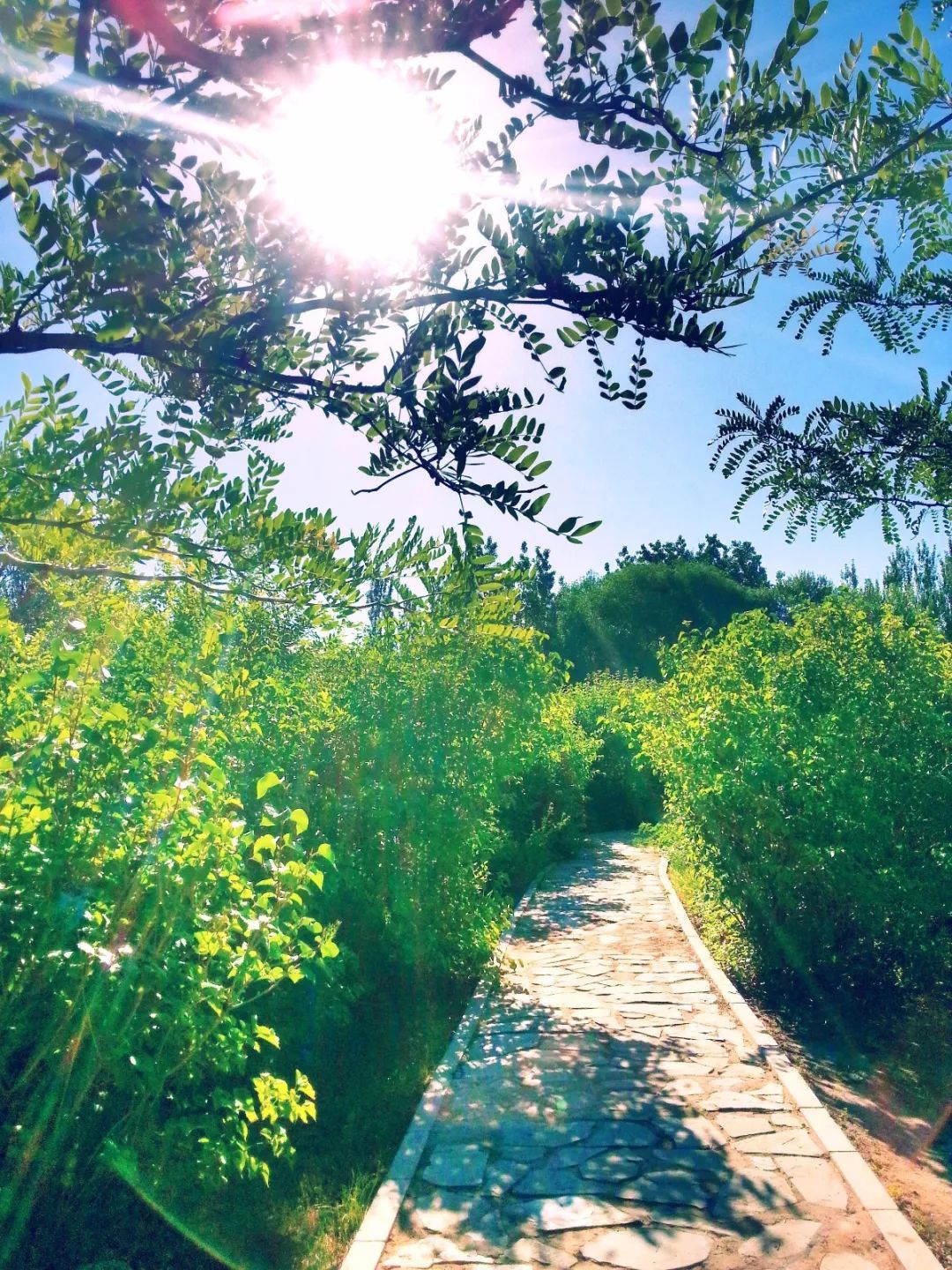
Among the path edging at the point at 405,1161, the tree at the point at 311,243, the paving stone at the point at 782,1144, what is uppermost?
the tree at the point at 311,243

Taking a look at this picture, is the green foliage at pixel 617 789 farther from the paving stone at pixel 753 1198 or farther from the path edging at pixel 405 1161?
the paving stone at pixel 753 1198

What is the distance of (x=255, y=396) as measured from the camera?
3.63 m

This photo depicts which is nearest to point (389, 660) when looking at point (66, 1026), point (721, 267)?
point (66, 1026)

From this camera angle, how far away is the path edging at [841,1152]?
162 inches

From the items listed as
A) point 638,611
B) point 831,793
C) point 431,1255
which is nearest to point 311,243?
point 431,1255

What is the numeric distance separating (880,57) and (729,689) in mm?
6290

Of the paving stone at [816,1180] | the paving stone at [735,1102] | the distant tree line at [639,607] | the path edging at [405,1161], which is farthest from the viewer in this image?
the distant tree line at [639,607]

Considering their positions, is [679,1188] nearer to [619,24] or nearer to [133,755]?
[133,755]

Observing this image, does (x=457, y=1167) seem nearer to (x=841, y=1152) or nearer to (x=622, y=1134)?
(x=622, y=1134)

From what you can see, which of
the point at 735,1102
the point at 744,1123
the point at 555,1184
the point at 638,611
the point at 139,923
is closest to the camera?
the point at 139,923

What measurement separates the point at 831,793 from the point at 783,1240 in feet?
12.2

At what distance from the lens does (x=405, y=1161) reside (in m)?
5.09

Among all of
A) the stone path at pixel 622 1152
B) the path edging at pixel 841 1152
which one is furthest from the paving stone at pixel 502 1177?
the path edging at pixel 841 1152

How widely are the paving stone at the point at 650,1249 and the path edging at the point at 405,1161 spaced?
3.38 ft
